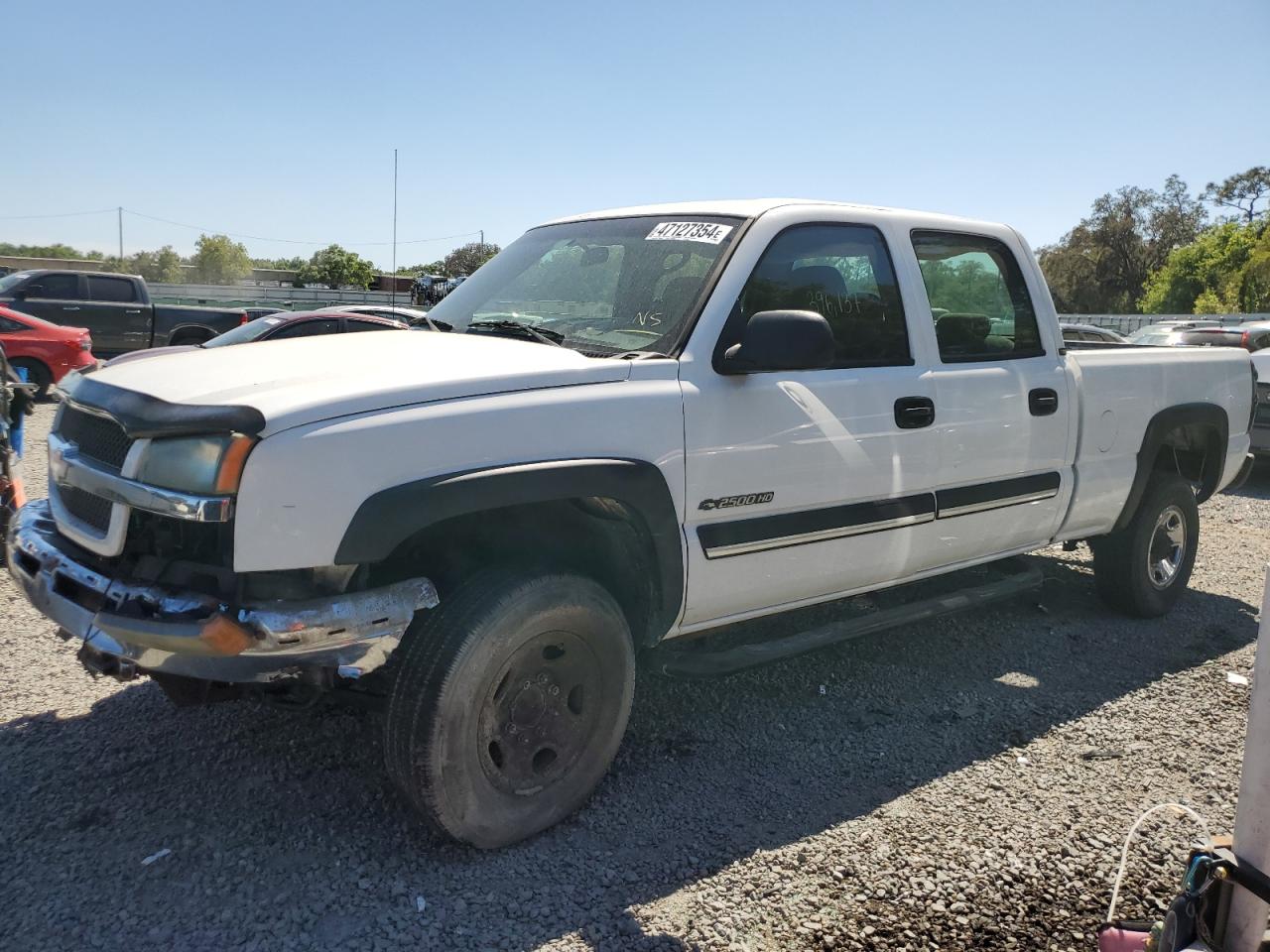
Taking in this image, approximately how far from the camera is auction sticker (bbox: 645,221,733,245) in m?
3.48

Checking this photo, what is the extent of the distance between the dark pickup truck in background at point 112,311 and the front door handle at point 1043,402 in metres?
14.5

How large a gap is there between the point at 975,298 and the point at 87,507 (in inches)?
143

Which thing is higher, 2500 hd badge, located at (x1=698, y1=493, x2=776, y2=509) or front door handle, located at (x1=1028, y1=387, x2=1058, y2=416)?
front door handle, located at (x1=1028, y1=387, x2=1058, y2=416)

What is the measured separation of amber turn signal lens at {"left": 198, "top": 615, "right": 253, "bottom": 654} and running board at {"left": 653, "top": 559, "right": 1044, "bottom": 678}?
4.99ft

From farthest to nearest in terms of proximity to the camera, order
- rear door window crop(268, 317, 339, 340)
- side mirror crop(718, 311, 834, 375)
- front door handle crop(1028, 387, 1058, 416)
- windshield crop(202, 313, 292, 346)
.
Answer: rear door window crop(268, 317, 339, 340), windshield crop(202, 313, 292, 346), front door handle crop(1028, 387, 1058, 416), side mirror crop(718, 311, 834, 375)

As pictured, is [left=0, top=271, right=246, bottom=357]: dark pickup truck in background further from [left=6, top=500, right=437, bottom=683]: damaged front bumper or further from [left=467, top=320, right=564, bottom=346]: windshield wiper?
[left=6, top=500, right=437, bottom=683]: damaged front bumper

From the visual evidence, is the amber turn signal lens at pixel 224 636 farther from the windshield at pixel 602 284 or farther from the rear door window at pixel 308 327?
the rear door window at pixel 308 327

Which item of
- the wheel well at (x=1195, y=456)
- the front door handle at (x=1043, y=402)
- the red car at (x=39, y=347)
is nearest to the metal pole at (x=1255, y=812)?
the front door handle at (x=1043, y=402)

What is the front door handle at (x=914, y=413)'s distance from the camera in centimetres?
370

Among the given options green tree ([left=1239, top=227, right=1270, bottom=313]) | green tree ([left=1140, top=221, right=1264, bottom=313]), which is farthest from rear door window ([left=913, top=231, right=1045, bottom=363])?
green tree ([left=1140, top=221, right=1264, bottom=313])

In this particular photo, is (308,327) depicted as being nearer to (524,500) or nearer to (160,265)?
(524,500)

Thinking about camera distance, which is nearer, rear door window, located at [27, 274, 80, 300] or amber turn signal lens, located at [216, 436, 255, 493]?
amber turn signal lens, located at [216, 436, 255, 493]

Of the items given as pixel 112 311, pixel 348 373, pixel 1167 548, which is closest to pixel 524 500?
pixel 348 373

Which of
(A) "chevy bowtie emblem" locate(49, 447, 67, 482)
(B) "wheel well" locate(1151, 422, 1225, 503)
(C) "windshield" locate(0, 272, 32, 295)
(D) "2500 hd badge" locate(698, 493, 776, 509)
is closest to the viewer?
(A) "chevy bowtie emblem" locate(49, 447, 67, 482)
